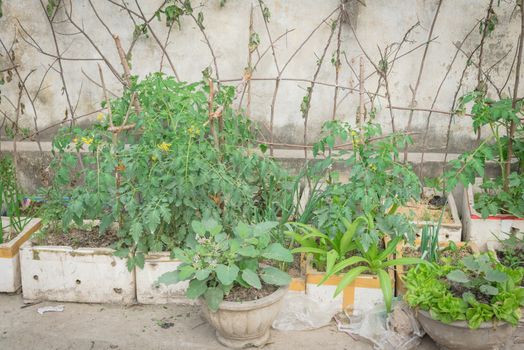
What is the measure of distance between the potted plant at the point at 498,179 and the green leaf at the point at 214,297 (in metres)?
1.82

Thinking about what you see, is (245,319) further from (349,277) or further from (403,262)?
(403,262)

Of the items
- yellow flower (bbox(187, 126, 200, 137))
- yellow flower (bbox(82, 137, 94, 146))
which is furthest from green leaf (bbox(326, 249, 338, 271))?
yellow flower (bbox(82, 137, 94, 146))

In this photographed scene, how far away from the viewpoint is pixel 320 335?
408 centimetres

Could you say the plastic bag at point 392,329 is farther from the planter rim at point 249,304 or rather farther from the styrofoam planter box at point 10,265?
the styrofoam planter box at point 10,265

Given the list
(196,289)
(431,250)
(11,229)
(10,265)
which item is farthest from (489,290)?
(11,229)

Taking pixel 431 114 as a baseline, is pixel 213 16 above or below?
above

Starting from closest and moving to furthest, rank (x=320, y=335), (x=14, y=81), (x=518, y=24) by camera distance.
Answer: (x=320, y=335) < (x=518, y=24) < (x=14, y=81)

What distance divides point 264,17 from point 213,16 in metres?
0.46

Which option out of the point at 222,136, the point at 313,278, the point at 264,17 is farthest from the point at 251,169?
the point at 264,17

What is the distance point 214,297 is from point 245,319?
0.83 feet

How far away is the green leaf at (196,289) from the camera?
3676 millimetres

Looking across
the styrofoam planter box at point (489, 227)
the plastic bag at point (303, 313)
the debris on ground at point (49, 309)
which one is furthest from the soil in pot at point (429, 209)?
the debris on ground at point (49, 309)

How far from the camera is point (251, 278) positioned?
3666 millimetres

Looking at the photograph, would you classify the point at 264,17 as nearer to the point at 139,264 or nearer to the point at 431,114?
the point at 431,114
